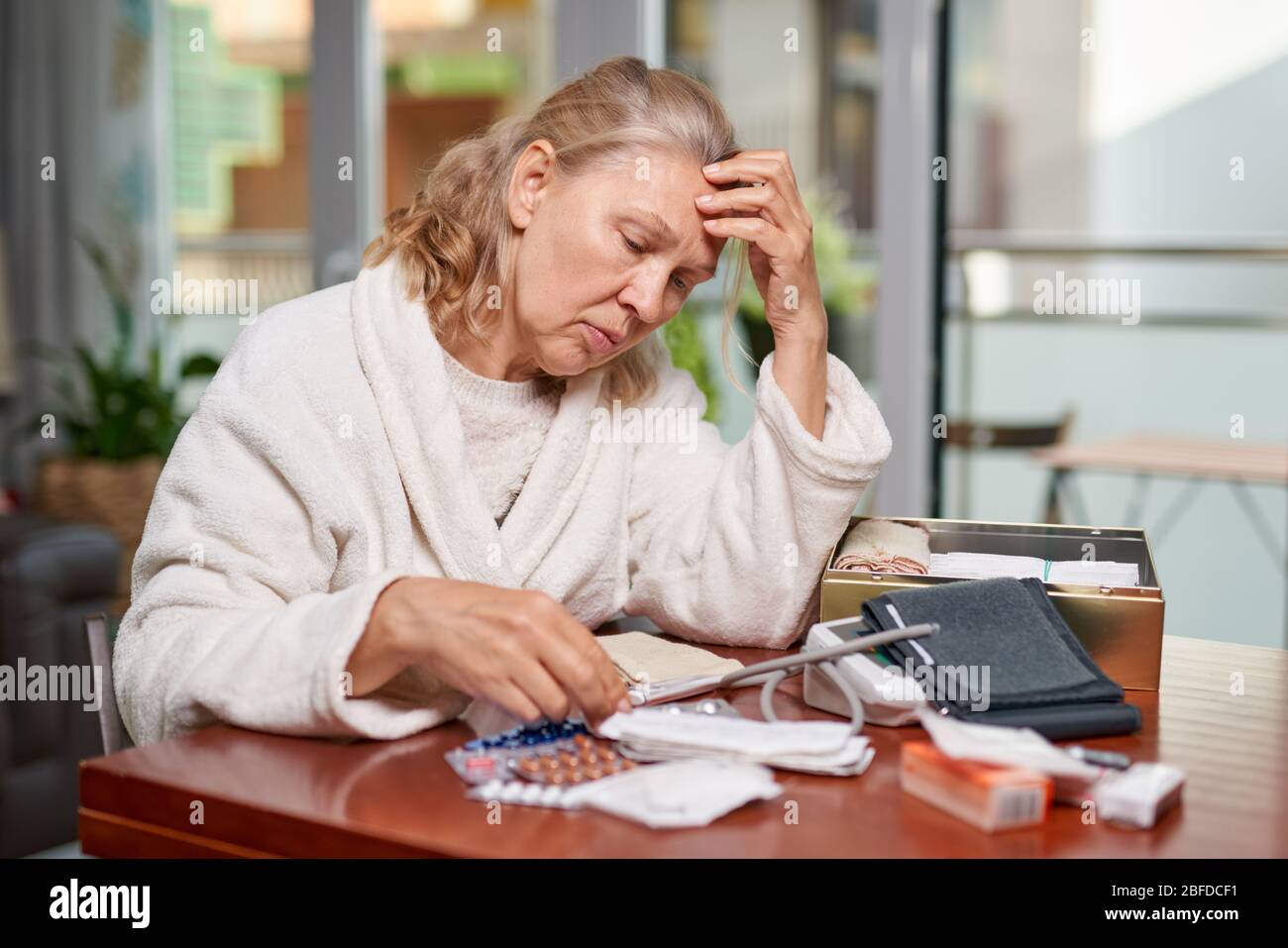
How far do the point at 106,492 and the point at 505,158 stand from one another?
2.90 meters

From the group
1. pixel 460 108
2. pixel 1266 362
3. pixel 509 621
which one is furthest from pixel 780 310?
pixel 460 108

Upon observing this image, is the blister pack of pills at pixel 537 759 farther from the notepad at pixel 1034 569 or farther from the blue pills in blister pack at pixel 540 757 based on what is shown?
the notepad at pixel 1034 569

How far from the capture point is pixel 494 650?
968mm

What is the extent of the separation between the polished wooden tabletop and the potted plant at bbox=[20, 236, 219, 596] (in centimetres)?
306

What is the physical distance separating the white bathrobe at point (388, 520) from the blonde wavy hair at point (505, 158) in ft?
0.22

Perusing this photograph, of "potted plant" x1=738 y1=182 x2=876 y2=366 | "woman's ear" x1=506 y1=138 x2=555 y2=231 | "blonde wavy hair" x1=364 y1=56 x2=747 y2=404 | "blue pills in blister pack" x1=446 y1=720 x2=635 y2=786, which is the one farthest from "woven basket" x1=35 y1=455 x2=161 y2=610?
"blue pills in blister pack" x1=446 y1=720 x2=635 y2=786

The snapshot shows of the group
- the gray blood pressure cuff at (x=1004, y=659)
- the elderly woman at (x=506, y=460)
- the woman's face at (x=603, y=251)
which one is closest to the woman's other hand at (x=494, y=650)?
the elderly woman at (x=506, y=460)

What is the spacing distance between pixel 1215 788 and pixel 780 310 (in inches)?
26.8

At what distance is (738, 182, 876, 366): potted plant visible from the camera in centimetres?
308

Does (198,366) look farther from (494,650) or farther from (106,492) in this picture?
(494,650)

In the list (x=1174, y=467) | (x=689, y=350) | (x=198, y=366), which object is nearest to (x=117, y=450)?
(x=198, y=366)

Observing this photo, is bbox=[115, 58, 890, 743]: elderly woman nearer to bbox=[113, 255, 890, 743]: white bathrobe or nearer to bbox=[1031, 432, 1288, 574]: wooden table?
bbox=[113, 255, 890, 743]: white bathrobe

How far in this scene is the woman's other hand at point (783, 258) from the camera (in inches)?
52.7

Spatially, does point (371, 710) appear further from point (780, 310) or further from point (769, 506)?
point (780, 310)
